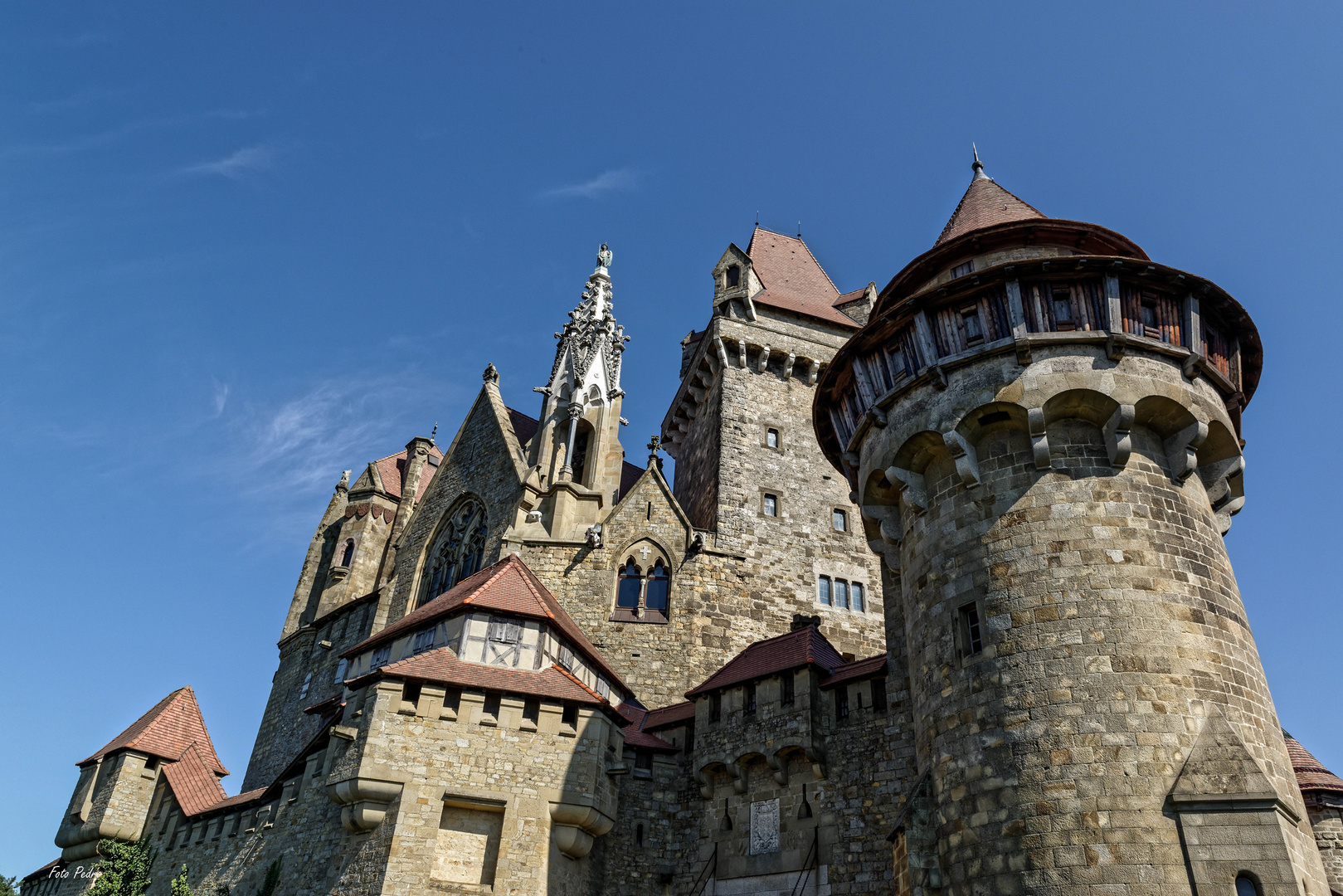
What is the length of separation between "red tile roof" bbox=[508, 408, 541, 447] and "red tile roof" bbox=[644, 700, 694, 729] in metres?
13.5

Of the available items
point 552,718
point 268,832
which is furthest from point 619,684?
point 268,832

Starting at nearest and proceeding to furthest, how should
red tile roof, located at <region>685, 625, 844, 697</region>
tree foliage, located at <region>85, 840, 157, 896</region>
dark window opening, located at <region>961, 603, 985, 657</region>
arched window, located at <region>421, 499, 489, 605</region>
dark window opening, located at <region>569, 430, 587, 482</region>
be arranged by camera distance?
dark window opening, located at <region>961, 603, 985, 657</region>
red tile roof, located at <region>685, 625, 844, 697</region>
tree foliage, located at <region>85, 840, 157, 896</region>
arched window, located at <region>421, 499, 489, 605</region>
dark window opening, located at <region>569, 430, 587, 482</region>

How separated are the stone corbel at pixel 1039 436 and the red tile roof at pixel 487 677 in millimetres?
9592

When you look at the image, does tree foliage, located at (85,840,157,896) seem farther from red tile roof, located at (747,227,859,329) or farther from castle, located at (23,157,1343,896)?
red tile roof, located at (747,227,859,329)

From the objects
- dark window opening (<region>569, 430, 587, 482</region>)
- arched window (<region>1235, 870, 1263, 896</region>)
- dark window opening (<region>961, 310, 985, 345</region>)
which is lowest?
arched window (<region>1235, 870, 1263, 896</region>)

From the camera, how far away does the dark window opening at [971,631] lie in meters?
12.2

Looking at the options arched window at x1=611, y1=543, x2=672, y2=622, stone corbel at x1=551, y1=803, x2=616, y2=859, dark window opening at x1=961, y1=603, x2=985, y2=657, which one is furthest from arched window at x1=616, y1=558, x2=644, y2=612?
dark window opening at x1=961, y1=603, x2=985, y2=657

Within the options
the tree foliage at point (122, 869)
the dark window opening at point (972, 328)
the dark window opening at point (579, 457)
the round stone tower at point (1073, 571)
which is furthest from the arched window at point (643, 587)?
the tree foliage at point (122, 869)

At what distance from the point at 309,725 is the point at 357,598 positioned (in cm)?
407

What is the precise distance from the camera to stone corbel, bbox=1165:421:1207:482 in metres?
12.8

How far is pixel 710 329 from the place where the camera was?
3234 cm

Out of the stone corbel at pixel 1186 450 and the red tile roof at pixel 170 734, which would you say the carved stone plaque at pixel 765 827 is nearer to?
the stone corbel at pixel 1186 450

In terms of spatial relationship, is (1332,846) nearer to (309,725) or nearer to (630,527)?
(630,527)

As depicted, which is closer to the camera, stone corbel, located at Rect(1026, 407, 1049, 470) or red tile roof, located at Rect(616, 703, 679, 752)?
stone corbel, located at Rect(1026, 407, 1049, 470)
